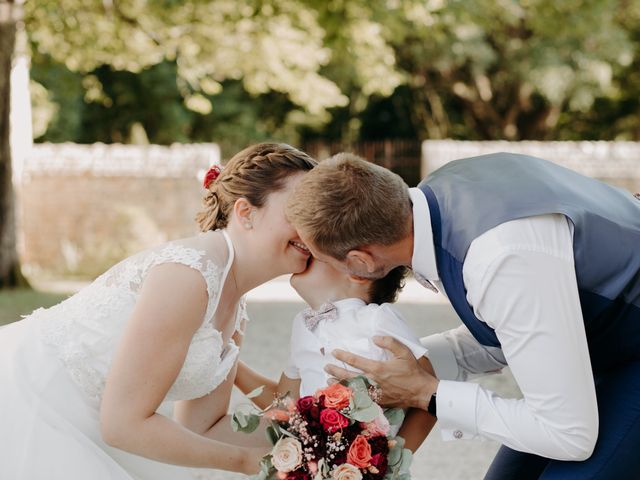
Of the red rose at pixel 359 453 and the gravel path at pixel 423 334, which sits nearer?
the red rose at pixel 359 453

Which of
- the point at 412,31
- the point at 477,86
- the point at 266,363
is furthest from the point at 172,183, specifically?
the point at 477,86

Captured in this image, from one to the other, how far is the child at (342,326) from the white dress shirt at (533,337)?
320 mm

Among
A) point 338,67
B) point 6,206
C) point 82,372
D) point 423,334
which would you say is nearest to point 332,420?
point 82,372

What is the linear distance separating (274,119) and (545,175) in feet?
77.0

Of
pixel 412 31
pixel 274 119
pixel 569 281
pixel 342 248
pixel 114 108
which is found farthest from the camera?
pixel 274 119

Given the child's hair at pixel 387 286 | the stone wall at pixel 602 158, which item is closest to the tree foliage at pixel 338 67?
the stone wall at pixel 602 158

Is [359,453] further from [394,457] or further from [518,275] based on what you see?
[518,275]

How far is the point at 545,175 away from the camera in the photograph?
2.56 metres

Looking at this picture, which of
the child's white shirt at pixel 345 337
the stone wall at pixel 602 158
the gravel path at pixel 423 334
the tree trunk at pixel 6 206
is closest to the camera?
the child's white shirt at pixel 345 337

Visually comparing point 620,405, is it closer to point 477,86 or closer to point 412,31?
point 412,31

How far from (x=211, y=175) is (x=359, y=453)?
1.17 metres

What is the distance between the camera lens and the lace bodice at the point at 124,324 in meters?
2.72

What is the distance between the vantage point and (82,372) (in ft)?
9.36

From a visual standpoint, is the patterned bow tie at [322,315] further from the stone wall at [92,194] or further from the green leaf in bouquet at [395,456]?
→ the stone wall at [92,194]
